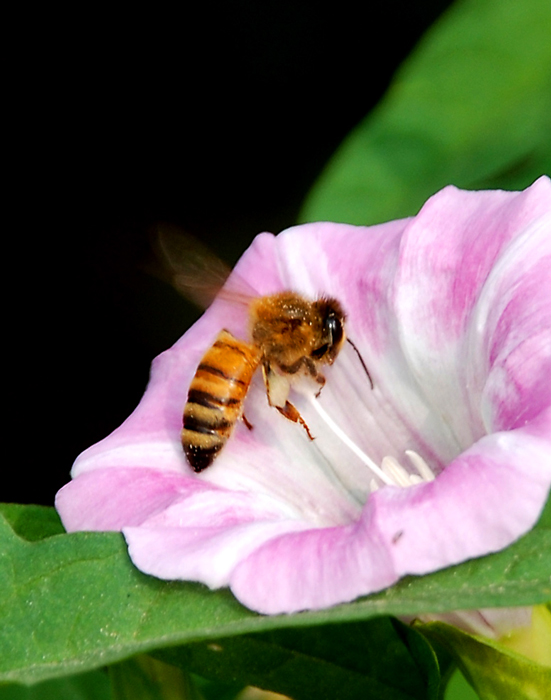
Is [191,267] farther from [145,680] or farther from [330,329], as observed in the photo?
[145,680]

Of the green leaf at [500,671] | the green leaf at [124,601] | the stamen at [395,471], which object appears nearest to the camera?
the green leaf at [124,601]

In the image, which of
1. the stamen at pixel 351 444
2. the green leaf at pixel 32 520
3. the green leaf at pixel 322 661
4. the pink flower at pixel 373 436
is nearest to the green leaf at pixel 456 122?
the pink flower at pixel 373 436

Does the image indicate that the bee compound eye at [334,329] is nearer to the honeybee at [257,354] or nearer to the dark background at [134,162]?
the honeybee at [257,354]

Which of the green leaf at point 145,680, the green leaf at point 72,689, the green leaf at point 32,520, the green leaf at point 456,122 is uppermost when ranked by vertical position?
the green leaf at point 456,122

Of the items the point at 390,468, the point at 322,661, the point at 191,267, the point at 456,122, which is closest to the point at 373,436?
the point at 390,468

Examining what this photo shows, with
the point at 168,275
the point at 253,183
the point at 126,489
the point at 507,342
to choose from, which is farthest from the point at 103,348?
the point at 507,342

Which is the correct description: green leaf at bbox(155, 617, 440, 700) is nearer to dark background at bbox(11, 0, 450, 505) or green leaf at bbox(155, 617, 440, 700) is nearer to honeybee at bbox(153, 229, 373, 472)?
honeybee at bbox(153, 229, 373, 472)
